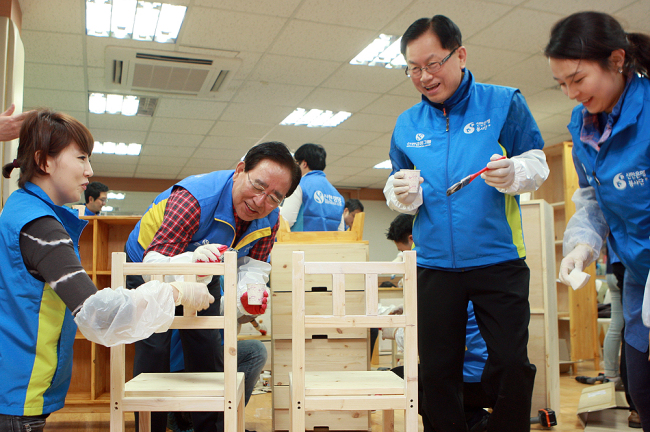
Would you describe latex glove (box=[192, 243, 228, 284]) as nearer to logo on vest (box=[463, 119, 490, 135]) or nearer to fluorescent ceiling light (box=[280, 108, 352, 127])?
logo on vest (box=[463, 119, 490, 135])

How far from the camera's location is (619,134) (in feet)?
4.01

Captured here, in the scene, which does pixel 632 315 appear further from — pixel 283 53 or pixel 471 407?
pixel 283 53

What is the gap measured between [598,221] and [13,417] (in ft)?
5.19

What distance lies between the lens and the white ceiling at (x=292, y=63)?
3777mm

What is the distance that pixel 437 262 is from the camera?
158cm

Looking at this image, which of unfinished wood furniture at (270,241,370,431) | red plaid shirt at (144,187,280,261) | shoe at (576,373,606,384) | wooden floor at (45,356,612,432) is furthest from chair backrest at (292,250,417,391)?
shoe at (576,373,606,384)

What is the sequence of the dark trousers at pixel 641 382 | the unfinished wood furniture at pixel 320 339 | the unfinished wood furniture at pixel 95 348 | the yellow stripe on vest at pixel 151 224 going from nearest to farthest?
the dark trousers at pixel 641 382, the yellow stripe on vest at pixel 151 224, the unfinished wood furniture at pixel 320 339, the unfinished wood furniture at pixel 95 348

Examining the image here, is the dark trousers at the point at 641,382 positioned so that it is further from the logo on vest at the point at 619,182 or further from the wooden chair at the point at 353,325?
the wooden chair at the point at 353,325

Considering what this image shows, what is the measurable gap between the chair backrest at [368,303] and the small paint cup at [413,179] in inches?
7.9

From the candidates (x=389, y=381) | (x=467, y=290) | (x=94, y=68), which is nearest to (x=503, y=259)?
(x=467, y=290)

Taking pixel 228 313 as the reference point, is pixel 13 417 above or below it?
below

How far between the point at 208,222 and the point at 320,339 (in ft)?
3.26

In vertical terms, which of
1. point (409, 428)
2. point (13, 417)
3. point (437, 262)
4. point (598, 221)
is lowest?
point (409, 428)

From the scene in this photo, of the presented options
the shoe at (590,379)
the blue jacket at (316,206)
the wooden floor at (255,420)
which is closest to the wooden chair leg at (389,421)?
the wooden floor at (255,420)
